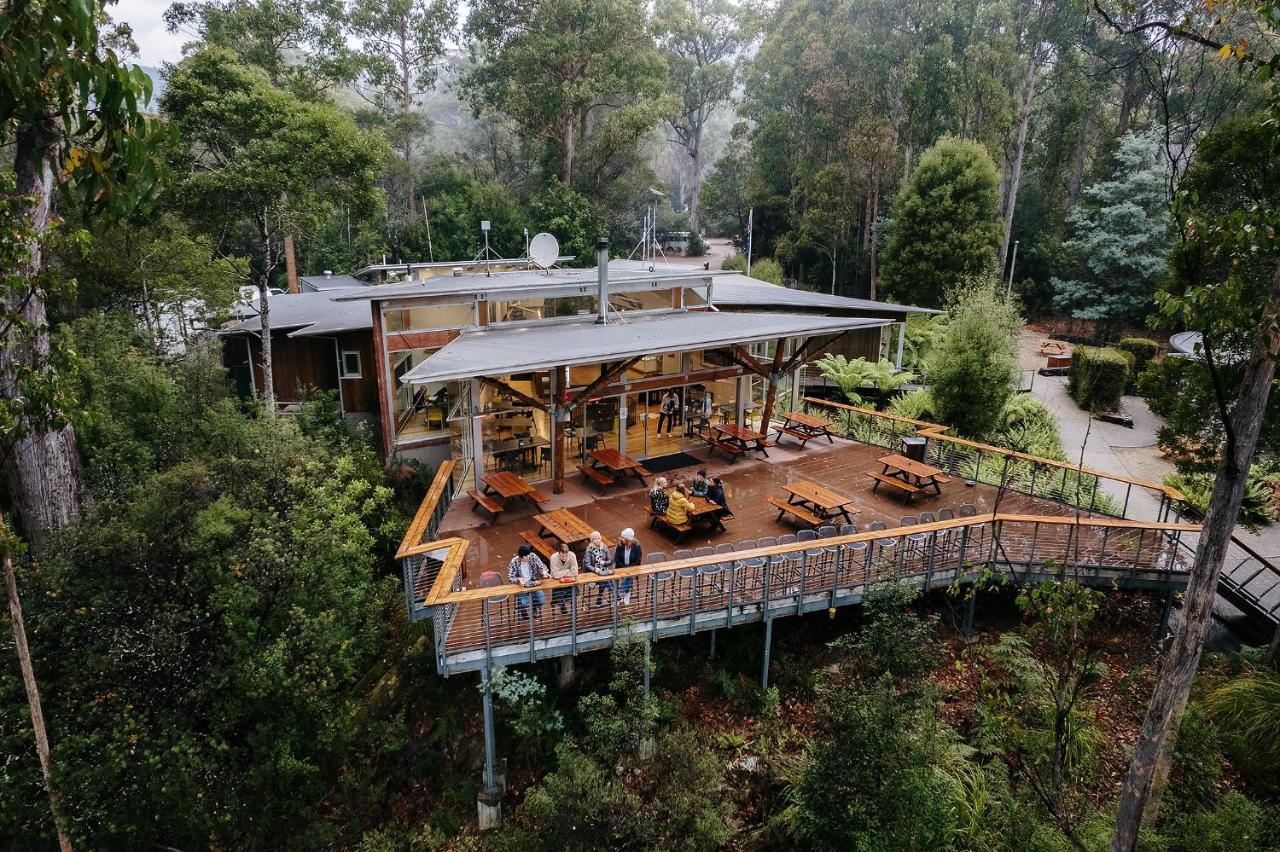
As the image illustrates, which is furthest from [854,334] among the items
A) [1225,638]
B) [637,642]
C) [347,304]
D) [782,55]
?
[782,55]

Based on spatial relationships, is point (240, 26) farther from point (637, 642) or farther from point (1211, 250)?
point (1211, 250)

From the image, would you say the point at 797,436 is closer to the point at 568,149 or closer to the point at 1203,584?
the point at 1203,584

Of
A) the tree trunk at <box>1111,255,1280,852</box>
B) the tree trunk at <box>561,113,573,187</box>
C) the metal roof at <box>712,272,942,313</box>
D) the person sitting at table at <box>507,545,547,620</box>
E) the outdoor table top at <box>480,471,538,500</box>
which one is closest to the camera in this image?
the tree trunk at <box>1111,255,1280,852</box>

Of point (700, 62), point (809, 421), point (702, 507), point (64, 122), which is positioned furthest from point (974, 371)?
point (700, 62)

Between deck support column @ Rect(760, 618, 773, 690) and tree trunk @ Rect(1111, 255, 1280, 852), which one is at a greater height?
tree trunk @ Rect(1111, 255, 1280, 852)

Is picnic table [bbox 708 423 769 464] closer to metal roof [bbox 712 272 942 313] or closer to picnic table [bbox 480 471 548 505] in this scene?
picnic table [bbox 480 471 548 505]

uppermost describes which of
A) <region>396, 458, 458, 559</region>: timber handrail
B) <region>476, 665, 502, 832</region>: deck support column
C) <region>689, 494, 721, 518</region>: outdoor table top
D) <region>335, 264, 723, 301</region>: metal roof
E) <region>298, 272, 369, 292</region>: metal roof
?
<region>335, 264, 723, 301</region>: metal roof

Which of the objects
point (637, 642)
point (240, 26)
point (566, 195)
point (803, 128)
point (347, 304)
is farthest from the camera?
point (803, 128)

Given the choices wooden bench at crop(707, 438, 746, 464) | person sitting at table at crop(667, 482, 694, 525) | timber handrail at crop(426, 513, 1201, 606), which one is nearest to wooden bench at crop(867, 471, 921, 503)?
timber handrail at crop(426, 513, 1201, 606)

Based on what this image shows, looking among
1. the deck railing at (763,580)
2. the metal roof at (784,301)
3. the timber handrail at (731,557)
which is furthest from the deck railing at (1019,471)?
the metal roof at (784,301)
